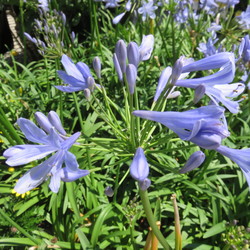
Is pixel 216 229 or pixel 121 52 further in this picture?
pixel 216 229

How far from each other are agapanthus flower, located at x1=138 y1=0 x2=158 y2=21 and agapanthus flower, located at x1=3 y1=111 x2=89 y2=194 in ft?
10.7

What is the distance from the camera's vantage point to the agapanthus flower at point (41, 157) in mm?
1143

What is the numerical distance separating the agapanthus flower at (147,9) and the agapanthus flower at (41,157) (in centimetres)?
325

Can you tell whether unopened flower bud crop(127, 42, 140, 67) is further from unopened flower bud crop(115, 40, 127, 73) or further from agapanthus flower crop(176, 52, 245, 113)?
agapanthus flower crop(176, 52, 245, 113)

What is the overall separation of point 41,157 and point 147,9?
3468 millimetres

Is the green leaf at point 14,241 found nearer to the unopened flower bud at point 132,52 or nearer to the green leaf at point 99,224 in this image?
the green leaf at point 99,224

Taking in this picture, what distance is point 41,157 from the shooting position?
1168 millimetres

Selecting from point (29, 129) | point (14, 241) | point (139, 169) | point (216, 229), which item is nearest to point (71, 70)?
point (29, 129)

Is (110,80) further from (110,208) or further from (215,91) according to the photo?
(215,91)

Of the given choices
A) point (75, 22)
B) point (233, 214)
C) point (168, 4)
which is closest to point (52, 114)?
point (233, 214)

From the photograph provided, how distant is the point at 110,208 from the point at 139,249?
48cm

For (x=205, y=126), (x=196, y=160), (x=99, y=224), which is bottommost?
(x=99, y=224)

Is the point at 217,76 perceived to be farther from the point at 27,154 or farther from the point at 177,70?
the point at 27,154

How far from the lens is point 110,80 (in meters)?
4.45
